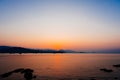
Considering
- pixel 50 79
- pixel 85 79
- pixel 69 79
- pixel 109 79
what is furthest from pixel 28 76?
pixel 109 79

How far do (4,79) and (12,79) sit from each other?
220 cm

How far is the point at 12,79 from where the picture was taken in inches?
1845

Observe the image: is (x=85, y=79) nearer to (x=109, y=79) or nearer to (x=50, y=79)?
(x=109, y=79)

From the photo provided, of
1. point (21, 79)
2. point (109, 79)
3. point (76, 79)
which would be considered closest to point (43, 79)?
point (21, 79)

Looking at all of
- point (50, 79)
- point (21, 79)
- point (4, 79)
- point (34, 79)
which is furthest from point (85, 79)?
point (4, 79)

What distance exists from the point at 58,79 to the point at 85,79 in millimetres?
8102

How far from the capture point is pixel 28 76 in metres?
46.3

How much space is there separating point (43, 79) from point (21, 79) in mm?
6498

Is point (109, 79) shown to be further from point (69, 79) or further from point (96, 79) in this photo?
point (69, 79)

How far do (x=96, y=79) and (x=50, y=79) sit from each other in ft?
45.1

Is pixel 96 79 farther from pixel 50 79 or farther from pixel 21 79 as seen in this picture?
pixel 21 79

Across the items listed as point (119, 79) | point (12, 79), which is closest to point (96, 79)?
point (119, 79)

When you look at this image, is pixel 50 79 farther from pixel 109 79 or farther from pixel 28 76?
pixel 109 79

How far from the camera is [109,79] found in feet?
158
